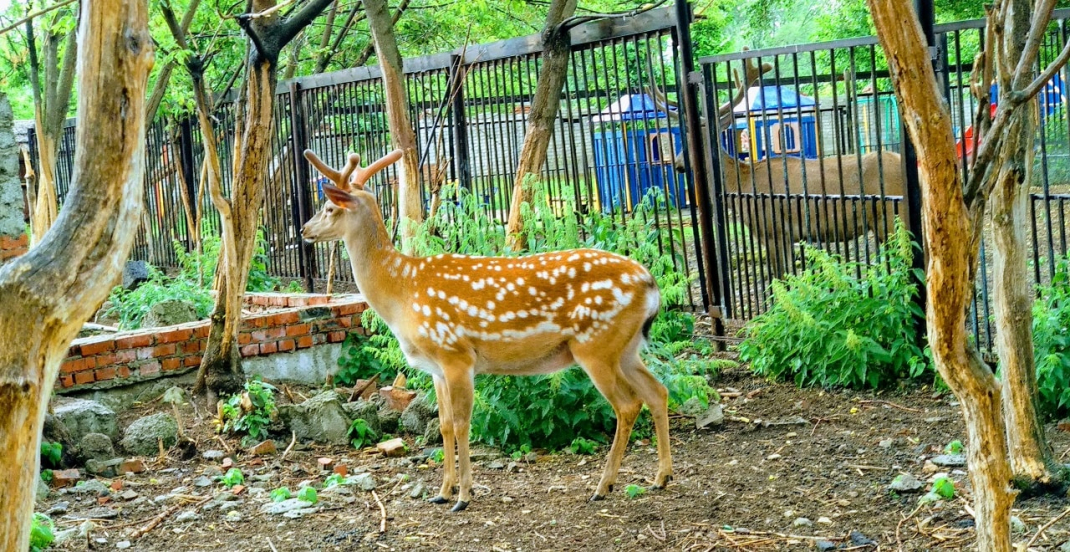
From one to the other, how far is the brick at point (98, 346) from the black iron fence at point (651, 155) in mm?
2172

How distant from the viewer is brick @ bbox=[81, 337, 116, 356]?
8141 mm

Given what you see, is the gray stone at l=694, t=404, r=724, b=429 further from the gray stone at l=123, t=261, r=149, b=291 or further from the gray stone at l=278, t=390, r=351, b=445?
the gray stone at l=123, t=261, r=149, b=291

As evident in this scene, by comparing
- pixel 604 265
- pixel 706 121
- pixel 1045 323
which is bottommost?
pixel 1045 323

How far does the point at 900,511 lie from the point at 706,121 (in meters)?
4.49

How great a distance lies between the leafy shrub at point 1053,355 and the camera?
638cm

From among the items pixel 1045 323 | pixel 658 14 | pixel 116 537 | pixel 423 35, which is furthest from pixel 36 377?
pixel 423 35

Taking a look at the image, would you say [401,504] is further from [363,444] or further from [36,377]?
[36,377]

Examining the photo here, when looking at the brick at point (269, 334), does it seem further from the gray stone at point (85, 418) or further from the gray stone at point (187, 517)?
the gray stone at point (187, 517)

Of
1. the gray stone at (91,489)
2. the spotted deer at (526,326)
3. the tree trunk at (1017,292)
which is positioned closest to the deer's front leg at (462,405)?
the spotted deer at (526,326)

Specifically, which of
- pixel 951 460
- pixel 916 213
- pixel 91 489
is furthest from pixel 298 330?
pixel 951 460

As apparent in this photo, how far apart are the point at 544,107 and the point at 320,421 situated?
9.73 feet

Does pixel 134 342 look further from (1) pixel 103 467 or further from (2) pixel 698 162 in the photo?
(2) pixel 698 162

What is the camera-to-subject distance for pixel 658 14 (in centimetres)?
898

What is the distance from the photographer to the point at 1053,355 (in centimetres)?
633
